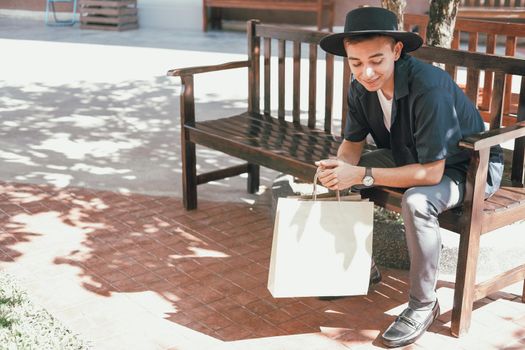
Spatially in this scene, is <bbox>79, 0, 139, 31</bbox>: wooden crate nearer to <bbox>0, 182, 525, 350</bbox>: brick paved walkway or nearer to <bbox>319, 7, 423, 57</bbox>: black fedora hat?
<bbox>0, 182, 525, 350</bbox>: brick paved walkway

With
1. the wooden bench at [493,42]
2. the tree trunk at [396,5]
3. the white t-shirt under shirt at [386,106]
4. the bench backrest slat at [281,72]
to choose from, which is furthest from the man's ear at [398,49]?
the wooden bench at [493,42]

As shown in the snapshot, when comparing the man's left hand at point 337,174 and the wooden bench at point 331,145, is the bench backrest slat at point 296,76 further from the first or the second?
the man's left hand at point 337,174

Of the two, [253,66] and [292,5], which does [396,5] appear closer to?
[253,66]

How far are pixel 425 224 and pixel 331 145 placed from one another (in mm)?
1433

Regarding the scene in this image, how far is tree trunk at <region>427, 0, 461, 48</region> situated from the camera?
531 centimetres

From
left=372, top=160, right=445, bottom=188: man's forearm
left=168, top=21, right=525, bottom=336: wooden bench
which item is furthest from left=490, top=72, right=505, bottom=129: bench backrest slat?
left=372, top=160, right=445, bottom=188: man's forearm

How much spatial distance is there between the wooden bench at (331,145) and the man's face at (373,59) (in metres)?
0.50

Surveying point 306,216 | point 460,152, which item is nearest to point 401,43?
point 460,152

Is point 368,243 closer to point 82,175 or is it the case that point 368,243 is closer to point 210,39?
point 82,175

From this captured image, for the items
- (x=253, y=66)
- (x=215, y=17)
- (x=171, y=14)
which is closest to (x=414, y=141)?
→ (x=253, y=66)

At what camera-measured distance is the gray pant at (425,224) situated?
12.3 feet

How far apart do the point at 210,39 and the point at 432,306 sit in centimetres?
1117

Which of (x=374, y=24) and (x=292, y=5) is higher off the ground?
(x=374, y=24)

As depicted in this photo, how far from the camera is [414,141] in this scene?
393 cm
